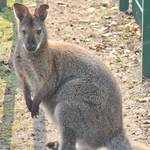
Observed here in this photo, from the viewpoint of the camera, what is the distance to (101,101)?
5.37 m

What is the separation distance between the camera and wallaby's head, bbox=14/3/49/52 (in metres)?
5.61

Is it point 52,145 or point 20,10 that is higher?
point 20,10

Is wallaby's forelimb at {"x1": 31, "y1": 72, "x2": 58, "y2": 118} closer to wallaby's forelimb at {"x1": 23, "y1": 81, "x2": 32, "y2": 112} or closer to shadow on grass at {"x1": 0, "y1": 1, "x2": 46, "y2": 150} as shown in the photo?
wallaby's forelimb at {"x1": 23, "y1": 81, "x2": 32, "y2": 112}

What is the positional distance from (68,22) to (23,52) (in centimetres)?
465

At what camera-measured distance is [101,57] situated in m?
8.48

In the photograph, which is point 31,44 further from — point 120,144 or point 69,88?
point 120,144

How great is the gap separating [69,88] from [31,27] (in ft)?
2.10

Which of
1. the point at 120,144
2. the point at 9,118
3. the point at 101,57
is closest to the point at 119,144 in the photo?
the point at 120,144

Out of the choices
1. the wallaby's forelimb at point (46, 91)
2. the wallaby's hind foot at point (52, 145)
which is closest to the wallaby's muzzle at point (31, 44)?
the wallaby's forelimb at point (46, 91)

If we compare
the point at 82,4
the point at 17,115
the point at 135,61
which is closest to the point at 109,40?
the point at 135,61

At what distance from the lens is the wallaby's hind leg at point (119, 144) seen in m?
5.37

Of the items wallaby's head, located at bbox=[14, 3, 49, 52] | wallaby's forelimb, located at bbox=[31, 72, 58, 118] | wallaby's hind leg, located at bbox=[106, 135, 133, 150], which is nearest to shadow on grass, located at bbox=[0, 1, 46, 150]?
wallaby's forelimb, located at bbox=[31, 72, 58, 118]

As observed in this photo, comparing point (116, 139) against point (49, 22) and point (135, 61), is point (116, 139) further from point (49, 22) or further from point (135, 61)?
point (49, 22)

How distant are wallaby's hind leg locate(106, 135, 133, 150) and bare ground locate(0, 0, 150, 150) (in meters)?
0.74
